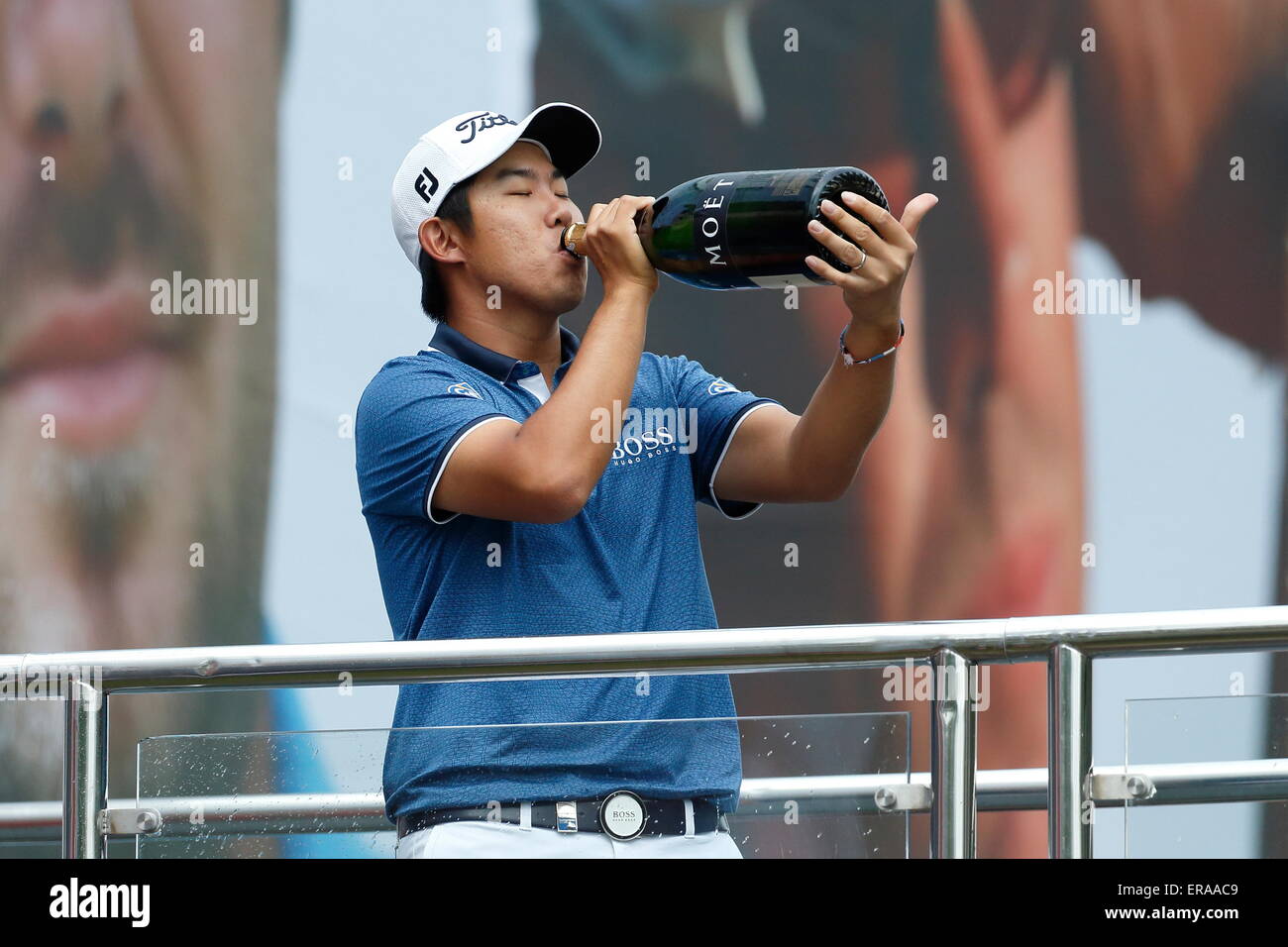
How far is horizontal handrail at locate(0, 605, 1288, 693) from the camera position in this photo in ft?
5.45

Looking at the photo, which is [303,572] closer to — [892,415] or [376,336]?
[376,336]

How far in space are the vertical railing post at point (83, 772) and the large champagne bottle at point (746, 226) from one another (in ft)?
2.62

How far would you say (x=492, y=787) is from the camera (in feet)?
5.98

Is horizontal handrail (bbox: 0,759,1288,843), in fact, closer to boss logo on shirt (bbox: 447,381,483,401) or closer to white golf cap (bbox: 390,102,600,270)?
boss logo on shirt (bbox: 447,381,483,401)

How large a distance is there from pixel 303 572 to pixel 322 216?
832 mm

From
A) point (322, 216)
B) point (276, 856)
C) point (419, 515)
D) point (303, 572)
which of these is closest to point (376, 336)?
point (322, 216)

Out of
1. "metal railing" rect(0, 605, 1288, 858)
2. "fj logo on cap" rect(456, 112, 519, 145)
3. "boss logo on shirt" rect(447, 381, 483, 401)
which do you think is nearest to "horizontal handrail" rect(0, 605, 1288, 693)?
"metal railing" rect(0, 605, 1288, 858)

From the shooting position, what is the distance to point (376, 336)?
4.04m

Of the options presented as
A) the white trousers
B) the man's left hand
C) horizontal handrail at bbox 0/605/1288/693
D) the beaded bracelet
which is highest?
the man's left hand

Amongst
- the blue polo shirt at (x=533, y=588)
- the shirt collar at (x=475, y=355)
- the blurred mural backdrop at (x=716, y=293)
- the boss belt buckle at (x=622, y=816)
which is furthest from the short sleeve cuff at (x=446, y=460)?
the blurred mural backdrop at (x=716, y=293)

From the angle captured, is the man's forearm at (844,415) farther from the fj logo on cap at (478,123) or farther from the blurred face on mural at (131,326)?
the blurred face on mural at (131,326)

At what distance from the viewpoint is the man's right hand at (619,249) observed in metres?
2.07

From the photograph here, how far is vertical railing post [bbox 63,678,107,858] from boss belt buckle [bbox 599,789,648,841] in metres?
0.53
